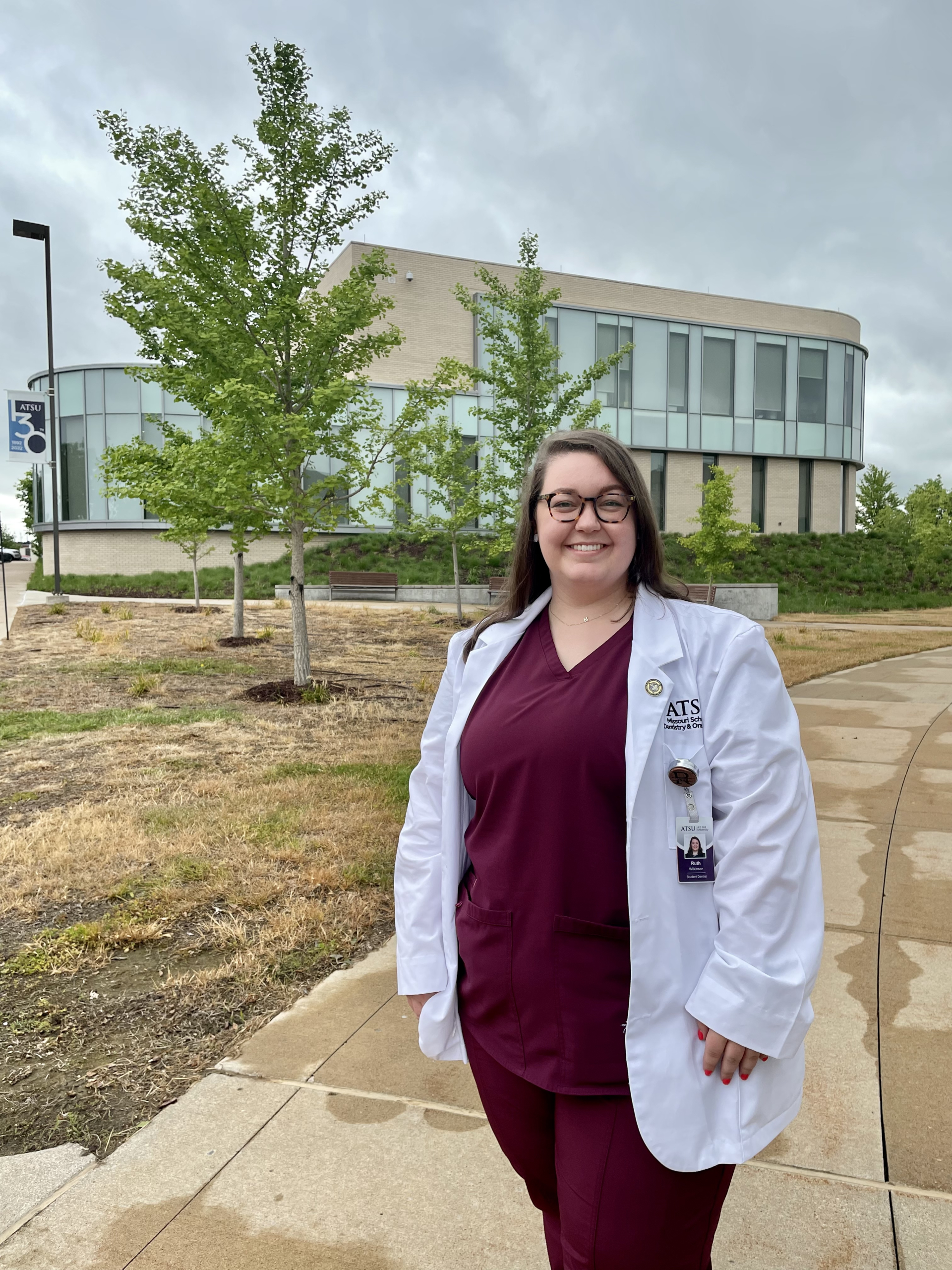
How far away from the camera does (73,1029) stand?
3.46 m

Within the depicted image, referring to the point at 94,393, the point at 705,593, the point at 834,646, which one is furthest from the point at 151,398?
the point at 834,646

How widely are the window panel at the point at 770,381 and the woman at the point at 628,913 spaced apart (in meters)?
42.0

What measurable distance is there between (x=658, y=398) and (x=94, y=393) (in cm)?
2167

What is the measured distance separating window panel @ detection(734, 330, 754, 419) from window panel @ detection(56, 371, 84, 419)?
2587 centimetres

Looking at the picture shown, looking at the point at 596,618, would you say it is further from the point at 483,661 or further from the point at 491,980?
the point at 491,980

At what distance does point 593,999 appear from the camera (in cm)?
170

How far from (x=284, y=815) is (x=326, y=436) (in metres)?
6.11

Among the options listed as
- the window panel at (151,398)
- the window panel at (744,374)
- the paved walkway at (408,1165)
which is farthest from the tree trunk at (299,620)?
the window panel at (744,374)

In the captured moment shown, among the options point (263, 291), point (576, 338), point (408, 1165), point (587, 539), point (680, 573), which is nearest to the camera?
point (587, 539)

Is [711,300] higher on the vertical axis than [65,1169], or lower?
higher

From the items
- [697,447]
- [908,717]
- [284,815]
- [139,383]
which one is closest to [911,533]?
[697,447]

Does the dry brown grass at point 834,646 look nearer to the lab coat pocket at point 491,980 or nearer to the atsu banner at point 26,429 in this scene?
the lab coat pocket at point 491,980

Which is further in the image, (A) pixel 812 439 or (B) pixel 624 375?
(A) pixel 812 439

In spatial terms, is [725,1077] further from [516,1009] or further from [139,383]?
[139,383]
